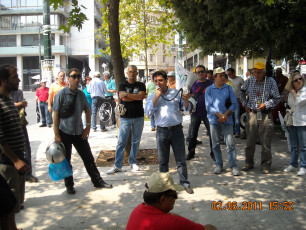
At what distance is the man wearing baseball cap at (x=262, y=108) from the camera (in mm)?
6156

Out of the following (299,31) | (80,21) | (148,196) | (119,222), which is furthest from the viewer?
(299,31)

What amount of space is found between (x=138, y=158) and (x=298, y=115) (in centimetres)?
341

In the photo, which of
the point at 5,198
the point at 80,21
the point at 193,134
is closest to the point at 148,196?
the point at 5,198

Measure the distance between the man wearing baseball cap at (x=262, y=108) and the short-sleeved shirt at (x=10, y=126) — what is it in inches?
168

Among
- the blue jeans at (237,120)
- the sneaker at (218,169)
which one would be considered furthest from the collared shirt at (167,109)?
the blue jeans at (237,120)

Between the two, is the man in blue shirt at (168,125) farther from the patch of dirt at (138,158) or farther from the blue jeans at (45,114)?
the blue jeans at (45,114)

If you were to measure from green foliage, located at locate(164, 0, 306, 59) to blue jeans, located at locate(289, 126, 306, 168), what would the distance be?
263 cm

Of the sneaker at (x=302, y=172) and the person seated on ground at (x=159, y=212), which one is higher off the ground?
the person seated on ground at (x=159, y=212)

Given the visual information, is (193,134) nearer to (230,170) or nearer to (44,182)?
(230,170)

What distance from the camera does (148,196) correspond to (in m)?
2.52

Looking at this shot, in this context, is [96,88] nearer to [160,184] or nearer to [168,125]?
[168,125]

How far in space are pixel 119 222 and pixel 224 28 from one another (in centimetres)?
659

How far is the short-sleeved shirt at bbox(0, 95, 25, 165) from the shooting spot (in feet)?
11.0

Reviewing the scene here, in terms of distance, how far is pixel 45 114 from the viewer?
1258cm
